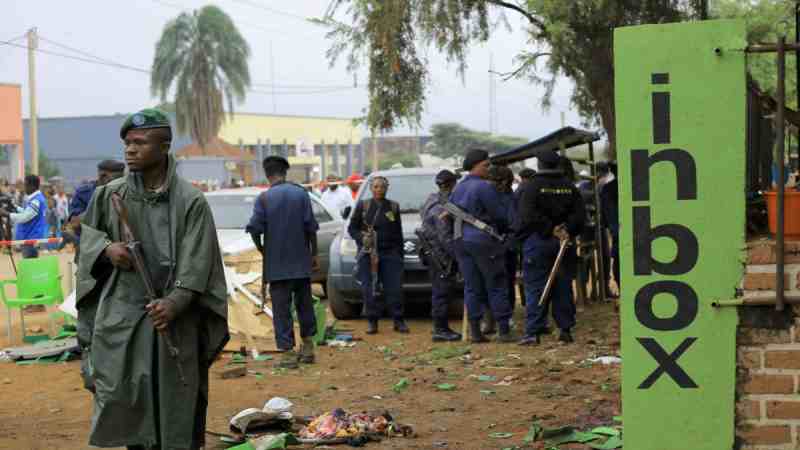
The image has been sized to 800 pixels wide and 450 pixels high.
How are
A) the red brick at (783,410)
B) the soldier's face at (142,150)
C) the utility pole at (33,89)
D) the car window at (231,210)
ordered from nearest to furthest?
the red brick at (783,410), the soldier's face at (142,150), the car window at (231,210), the utility pole at (33,89)

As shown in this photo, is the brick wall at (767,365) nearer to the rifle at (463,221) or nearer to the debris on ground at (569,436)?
the debris on ground at (569,436)

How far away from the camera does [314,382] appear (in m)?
10.0

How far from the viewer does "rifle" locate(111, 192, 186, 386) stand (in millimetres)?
5145

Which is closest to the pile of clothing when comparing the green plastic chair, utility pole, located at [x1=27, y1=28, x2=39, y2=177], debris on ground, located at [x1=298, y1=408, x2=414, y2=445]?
debris on ground, located at [x1=298, y1=408, x2=414, y2=445]

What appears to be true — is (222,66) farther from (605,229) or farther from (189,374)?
(189,374)

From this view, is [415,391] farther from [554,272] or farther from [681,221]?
[681,221]

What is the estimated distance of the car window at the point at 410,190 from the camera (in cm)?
1466

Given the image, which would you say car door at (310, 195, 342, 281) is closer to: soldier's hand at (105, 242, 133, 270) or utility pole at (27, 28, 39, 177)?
soldier's hand at (105, 242, 133, 270)

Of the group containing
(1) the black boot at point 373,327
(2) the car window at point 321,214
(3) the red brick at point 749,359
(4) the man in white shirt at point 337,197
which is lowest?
(1) the black boot at point 373,327

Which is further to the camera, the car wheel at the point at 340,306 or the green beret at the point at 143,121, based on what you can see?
the car wheel at the point at 340,306

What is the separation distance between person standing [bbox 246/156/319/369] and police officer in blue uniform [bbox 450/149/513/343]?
173 centimetres

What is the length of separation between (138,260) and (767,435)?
8.84ft

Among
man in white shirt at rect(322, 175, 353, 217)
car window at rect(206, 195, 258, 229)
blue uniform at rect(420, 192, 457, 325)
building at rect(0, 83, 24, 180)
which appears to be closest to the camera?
blue uniform at rect(420, 192, 457, 325)

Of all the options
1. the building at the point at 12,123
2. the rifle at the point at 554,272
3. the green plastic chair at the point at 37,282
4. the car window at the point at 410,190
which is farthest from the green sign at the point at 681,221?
the building at the point at 12,123
